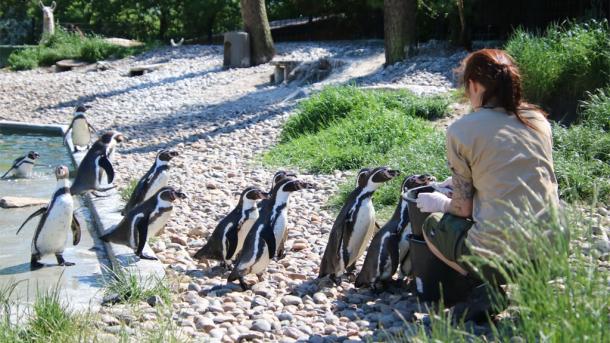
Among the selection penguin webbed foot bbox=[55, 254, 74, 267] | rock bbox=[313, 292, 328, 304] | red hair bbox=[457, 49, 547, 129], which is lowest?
penguin webbed foot bbox=[55, 254, 74, 267]

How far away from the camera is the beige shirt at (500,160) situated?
3820mm

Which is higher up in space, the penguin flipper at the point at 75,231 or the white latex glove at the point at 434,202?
the white latex glove at the point at 434,202

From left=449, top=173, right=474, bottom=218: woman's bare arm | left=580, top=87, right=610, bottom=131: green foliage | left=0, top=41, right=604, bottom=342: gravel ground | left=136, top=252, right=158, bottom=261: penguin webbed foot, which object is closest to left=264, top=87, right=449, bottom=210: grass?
left=0, top=41, right=604, bottom=342: gravel ground

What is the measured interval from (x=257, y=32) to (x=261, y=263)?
13.7 m

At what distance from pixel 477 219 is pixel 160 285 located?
198 cm

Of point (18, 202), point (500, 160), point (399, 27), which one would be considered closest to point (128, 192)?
point (18, 202)

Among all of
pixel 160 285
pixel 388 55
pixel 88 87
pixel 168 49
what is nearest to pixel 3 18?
pixel 168 49

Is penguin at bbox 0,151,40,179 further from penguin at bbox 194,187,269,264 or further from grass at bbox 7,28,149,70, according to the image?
grass at bbox 7,28,149,70

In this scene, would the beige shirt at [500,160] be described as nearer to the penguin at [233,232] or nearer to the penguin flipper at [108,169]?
the penguin at [233,232]

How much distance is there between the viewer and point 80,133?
11391mm

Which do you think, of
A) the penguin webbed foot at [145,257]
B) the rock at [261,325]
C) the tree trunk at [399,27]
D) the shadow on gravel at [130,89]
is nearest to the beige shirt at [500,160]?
the rock at [261,325]

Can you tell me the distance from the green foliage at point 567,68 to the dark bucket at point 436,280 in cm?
569

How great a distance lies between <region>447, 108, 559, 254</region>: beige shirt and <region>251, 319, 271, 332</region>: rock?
1214 millimetres

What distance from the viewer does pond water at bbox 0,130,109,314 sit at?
5.51 metres
